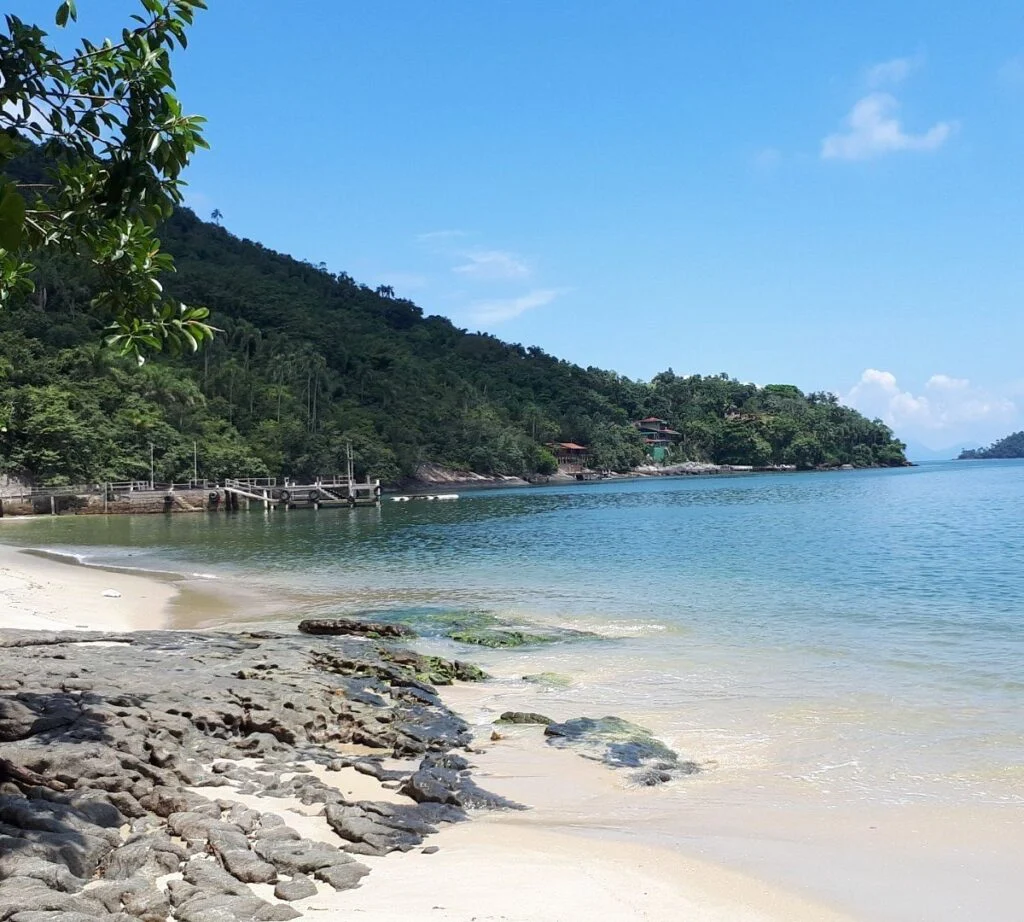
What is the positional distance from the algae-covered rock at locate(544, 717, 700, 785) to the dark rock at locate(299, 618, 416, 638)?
6384 millimetres

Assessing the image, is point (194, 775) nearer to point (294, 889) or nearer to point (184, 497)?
point (294, 889)

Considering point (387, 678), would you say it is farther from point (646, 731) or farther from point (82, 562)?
point (82, 562)

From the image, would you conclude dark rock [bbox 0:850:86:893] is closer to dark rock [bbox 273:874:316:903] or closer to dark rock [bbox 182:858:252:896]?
dark rock [bbox 182:858:252:896]

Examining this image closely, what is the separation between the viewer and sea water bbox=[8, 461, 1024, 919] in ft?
24.2

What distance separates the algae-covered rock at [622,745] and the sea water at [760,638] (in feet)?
0.91

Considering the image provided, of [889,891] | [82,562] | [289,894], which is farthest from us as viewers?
[82,562]

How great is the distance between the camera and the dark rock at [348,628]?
50.2 feet

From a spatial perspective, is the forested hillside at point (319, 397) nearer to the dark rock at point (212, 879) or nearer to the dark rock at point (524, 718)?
the dark rock at point (212, 879)

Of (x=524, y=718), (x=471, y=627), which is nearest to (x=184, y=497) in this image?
(x=471, y=627)

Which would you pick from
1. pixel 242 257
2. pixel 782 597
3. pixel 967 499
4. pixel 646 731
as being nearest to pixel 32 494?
pixel 782 597

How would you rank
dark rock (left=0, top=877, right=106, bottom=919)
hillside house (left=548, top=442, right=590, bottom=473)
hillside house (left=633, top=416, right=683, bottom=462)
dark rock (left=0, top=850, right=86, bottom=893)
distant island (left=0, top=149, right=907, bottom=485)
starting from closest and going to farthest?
1. dark rock (left=0, top=877, right=106, bottom=919)
2. dark rock (left=0, top=850, right=86, bottom=893)
3. distant island (left=0, top=149, right=907, bottom=485)
4. hillside house (left=548, top=442, right=590, bottom=473)
5. hillside house (left=633, top=416, right=683, bottom=462)

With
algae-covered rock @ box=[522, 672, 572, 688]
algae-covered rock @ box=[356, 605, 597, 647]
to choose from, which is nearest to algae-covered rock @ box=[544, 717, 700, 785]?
algae-covered rock @ box=[522, 672, 572, 688]

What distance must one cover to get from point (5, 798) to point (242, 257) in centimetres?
17039

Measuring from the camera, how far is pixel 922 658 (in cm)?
1305
